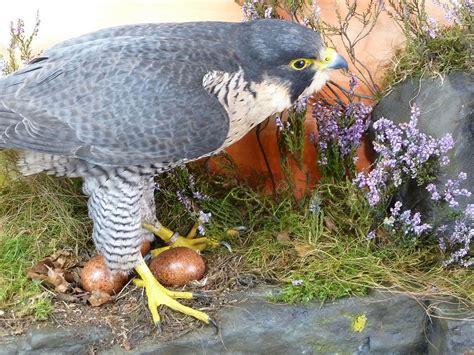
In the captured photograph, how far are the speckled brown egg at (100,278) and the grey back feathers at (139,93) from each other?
589 mm

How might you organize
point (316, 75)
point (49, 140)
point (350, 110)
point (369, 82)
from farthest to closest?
1. point (369, 82)
2. point (350, 110)
3. point (316, 75)
4. point (49, 140)

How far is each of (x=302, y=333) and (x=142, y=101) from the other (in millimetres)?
1190

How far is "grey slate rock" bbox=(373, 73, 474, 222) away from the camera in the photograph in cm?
297

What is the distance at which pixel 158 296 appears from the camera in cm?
290

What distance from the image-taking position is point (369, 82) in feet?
11.6

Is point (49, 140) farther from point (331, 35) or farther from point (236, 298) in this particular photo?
point (331, 35)

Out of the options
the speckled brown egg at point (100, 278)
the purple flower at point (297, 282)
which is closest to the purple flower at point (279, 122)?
the purple flower at point (297, 282)

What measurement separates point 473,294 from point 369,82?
126cm

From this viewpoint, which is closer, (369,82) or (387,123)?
(387,123)

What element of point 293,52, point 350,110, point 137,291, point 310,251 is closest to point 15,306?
point 137,291

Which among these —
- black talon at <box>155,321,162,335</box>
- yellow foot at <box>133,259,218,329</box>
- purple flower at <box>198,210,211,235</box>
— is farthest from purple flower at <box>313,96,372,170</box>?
black talon at <box>155,321,162,335</box>

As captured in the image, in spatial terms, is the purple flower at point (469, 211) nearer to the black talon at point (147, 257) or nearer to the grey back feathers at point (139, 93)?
the grey back feathers at point (139, 93)

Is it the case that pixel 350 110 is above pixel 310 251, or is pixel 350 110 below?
above

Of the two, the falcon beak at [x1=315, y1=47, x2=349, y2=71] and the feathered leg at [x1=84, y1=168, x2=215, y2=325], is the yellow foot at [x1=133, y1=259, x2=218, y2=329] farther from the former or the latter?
the falcon beak at [x1=315, y1=47, x2=349, y2=71]
